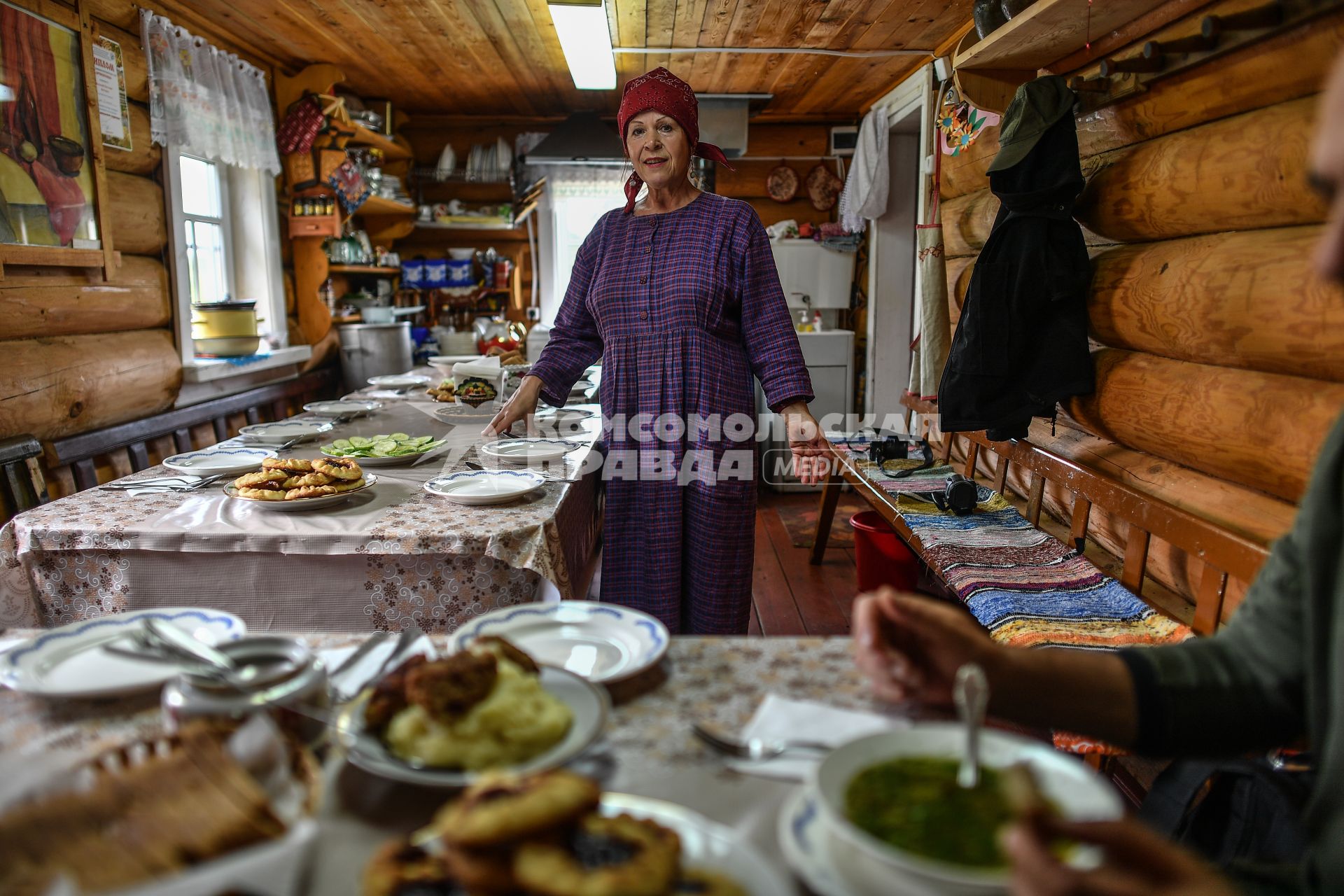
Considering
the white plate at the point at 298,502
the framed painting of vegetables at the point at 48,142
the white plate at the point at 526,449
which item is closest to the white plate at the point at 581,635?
the white plate at the point at 298,502

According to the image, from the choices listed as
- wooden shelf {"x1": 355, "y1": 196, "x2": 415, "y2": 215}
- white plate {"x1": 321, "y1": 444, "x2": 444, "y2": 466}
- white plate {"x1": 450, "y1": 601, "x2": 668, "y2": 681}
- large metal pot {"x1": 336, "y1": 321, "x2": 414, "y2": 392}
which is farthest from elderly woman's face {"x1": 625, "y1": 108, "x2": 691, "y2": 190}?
wooden shelf {"x1": 355, "y1": 196, "x2": 415, "y2": 215}

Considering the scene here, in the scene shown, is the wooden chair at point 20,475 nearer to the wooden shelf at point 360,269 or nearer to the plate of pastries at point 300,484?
the plate of pastries at point 300,484

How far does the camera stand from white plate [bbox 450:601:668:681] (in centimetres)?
103

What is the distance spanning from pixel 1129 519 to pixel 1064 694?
1587 mm

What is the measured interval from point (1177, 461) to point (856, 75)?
3939 millimetres

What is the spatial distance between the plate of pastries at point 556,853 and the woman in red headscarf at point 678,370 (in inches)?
65.1

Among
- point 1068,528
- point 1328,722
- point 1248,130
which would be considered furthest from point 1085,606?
point 1328,722

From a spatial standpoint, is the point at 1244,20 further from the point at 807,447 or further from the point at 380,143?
the point at 380,143

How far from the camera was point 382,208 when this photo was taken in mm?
6031

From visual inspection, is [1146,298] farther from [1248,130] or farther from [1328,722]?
[1328,722]

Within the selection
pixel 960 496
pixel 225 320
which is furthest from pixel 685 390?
pixel 225 320

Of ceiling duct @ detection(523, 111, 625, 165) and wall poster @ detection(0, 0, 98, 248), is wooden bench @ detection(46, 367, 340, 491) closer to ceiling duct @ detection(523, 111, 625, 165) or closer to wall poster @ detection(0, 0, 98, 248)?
wall poster @ detection(0, 0, 98, 248)

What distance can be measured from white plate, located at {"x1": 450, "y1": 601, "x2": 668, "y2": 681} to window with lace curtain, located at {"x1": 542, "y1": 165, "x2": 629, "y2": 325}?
6.00m

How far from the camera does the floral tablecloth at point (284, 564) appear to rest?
5.54 ft
